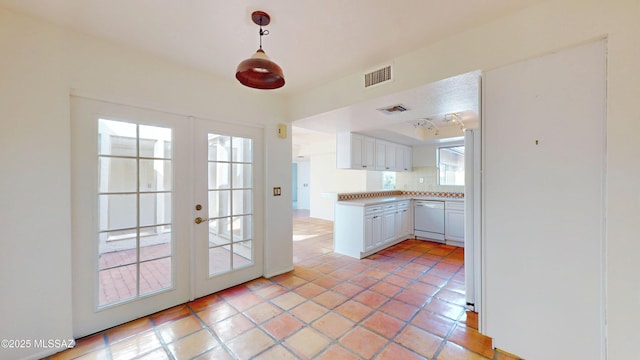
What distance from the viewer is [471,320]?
219 centimetres

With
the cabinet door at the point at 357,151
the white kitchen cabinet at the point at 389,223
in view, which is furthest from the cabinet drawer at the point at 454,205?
the cabinet door at the point at 357,151

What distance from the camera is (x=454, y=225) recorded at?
15.2ft

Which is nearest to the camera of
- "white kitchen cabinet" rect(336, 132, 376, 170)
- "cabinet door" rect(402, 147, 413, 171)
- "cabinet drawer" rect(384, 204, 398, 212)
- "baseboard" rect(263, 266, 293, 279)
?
"baseboard" rect(263, 266, 293, 279)

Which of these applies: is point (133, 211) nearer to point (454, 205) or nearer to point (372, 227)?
point (372, 227)

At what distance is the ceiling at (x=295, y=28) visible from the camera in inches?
62.1

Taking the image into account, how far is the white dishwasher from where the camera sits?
15.9 ft

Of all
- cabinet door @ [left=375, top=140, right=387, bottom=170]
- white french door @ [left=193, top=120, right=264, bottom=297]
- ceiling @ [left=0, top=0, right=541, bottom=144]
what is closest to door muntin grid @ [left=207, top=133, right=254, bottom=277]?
white french door @ [left=193, top=120, right=264, bottom=297]

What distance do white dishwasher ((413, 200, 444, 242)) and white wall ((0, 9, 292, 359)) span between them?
5100mm

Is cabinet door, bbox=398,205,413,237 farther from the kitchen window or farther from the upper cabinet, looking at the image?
the kitchen window

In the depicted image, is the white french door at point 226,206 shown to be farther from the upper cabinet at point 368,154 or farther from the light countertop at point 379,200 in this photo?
the upper cabinet at point 368,154

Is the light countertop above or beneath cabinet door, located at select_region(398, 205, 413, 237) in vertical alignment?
above

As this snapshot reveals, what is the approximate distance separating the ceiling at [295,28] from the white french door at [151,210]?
610 millimetres

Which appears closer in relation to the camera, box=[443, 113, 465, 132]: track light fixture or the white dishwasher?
box=[443, 113, 465, 132]: track light fixture

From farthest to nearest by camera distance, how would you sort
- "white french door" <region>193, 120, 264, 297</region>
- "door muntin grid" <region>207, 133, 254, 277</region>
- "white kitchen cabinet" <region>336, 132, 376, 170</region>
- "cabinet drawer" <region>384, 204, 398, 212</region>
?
"cabinet drawer" <region>384, 204, 398, 212</region> < "white kitchen cabinet" <region>336, 132, 376, 170</region> < "door muntin grid" <region>207, 133, 254, 277</region> < "white french door" <region>193, 120, 264, 297</region>
